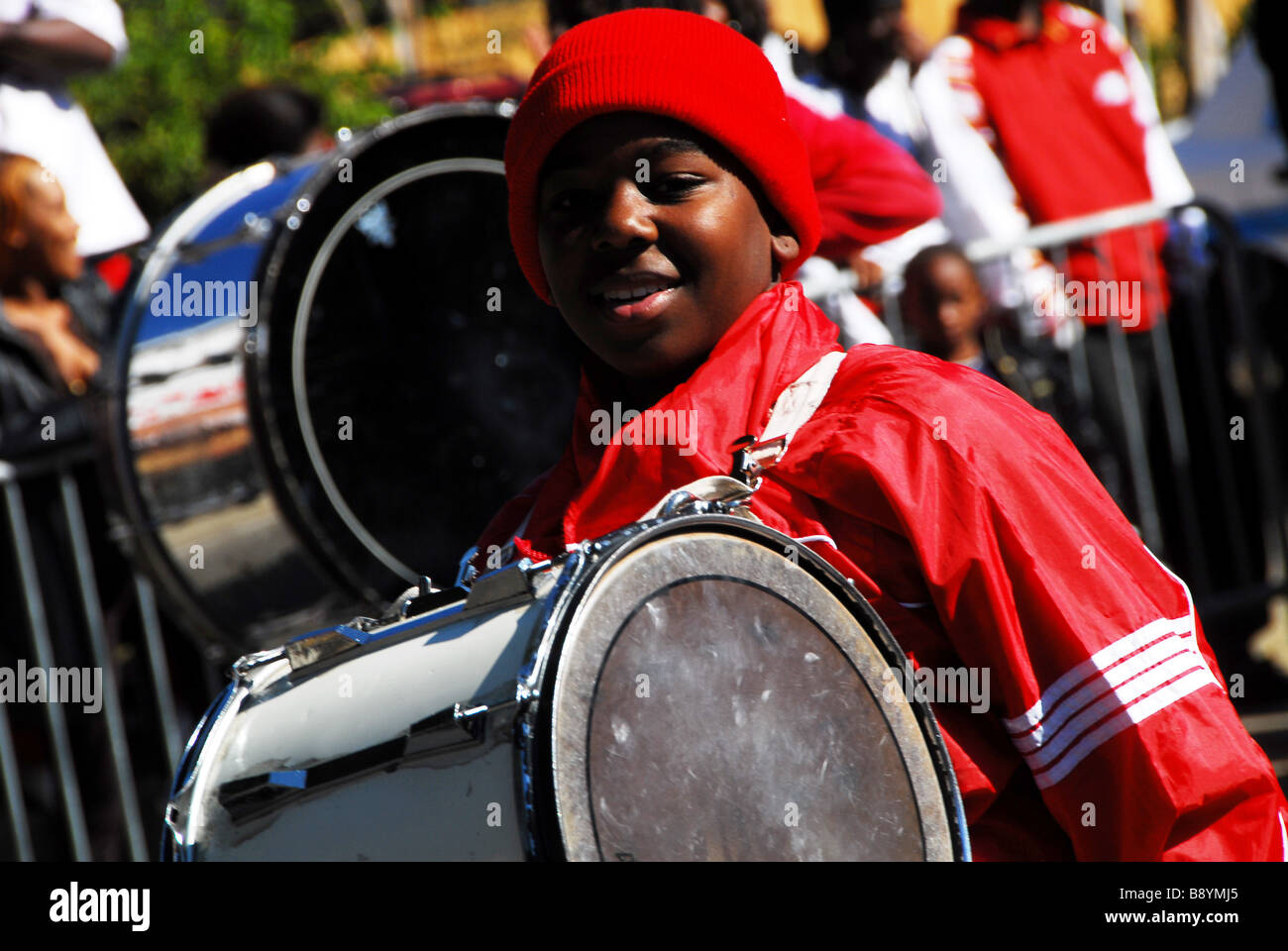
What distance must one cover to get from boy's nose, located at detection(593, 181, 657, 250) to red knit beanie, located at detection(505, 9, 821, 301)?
0.35 ft

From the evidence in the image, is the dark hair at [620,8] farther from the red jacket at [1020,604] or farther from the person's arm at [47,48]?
the red jacket at [1020,604]

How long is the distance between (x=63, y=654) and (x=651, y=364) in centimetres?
271

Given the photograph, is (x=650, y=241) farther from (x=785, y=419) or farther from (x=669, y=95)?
(x=785, y=419)

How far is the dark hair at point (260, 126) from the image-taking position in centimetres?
538

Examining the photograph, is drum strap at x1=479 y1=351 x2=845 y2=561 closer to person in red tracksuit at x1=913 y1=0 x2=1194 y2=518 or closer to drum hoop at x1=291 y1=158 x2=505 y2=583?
drum hoop at x1=291 y1=158 x2=505 y2=583

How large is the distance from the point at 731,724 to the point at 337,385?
7.05 feet

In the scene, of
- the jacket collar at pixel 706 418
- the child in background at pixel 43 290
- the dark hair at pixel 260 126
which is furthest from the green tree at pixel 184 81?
the jacket collar at pixel 706 418

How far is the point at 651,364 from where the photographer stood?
6.43 ft

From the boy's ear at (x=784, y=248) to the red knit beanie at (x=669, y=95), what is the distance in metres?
0.01

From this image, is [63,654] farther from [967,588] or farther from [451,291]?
[967,588]

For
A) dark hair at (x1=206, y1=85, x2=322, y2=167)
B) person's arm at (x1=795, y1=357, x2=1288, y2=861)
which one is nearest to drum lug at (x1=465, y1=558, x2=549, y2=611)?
person's arm at (x1=795, y1=357, x2=1288, y2=861)

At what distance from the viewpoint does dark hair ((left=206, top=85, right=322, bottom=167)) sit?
5379 millimetres

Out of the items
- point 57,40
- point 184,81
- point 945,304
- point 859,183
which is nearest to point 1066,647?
point 859,183

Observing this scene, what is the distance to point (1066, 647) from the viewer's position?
5.34 feet
